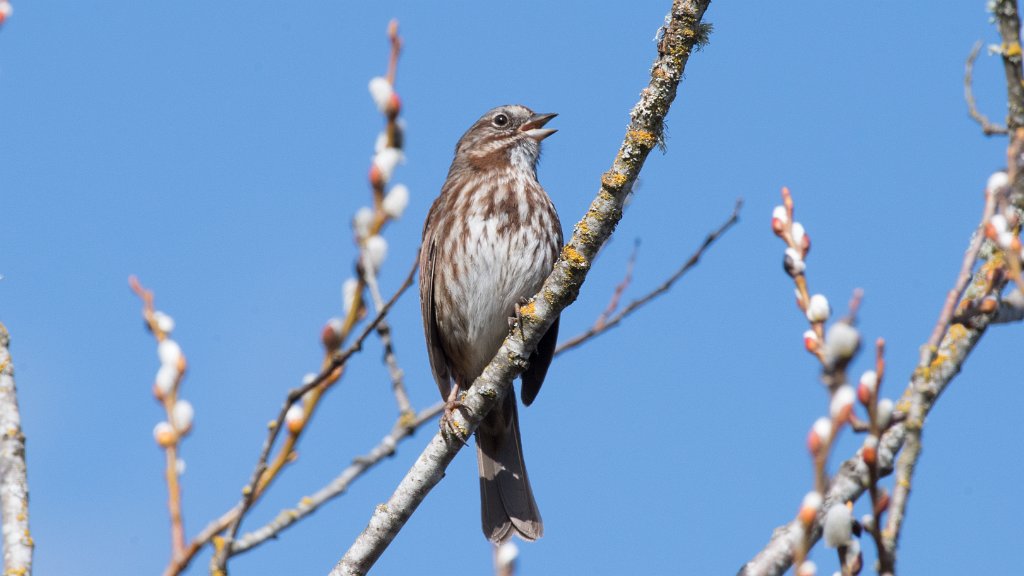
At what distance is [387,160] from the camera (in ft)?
6.01

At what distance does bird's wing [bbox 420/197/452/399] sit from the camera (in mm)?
6699

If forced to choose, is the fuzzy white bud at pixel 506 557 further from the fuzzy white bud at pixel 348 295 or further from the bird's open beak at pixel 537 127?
the bird's open beak at pixel 537 127

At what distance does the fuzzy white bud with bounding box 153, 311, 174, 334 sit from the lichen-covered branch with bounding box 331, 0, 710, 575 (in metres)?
2.28

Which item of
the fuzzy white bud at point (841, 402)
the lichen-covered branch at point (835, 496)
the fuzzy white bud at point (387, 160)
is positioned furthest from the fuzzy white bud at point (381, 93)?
the lichen-covered branch at point (835, 496)

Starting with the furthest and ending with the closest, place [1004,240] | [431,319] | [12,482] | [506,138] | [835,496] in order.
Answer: [506,138], [431,319], [12,482], [835,496], [1004,240]

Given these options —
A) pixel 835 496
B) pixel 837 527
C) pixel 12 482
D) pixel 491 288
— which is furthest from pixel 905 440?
pixel 491 288

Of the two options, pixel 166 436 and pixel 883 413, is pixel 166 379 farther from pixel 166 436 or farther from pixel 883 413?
pixel 883 413

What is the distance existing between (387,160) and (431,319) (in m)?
4.97

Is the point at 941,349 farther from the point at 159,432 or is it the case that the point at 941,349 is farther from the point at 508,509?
the point at 508,509

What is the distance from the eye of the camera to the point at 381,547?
4336mm

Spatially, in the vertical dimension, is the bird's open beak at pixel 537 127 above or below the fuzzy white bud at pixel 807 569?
above

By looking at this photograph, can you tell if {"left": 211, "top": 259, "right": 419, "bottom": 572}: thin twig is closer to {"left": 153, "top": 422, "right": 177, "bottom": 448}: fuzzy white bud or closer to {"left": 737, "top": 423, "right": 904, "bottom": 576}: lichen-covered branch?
{"left": 153, "top": 422, "right": 177, "bottom": 448}: fuzzy white bud

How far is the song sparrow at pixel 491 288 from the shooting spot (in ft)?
20.7

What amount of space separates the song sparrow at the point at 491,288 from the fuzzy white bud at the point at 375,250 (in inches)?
175
